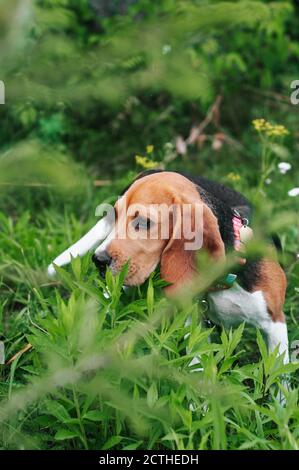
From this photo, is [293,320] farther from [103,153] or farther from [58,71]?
[103,153]

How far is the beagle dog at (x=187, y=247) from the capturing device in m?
2.85

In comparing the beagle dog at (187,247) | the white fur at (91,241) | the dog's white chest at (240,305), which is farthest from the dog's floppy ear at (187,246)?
the white fur at (91,241)

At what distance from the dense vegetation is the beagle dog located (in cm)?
10

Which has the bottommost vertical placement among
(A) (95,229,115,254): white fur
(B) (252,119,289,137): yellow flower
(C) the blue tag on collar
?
(C) the blue tag on collar

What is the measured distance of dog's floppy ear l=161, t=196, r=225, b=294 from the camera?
2.83 meters

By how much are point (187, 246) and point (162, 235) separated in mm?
125

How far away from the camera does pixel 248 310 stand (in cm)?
313

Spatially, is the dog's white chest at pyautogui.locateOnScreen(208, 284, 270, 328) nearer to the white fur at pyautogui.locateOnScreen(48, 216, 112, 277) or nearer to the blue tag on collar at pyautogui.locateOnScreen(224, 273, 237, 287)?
the blue tag on collar at pyautogui.locateOnScreen(224, 273, 237, 287)

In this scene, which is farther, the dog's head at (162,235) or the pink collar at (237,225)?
the pink collar at (237,225)

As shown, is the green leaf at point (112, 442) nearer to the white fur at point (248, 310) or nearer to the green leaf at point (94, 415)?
the green leaf at point (94, 415)

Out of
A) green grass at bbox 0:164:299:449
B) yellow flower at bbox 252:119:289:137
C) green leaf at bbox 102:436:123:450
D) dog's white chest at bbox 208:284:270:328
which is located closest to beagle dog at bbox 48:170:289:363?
dog's white chest at bbox 208:284:270:328

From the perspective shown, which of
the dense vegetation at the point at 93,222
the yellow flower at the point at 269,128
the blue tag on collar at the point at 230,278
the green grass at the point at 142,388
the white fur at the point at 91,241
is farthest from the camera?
the yellow flower at the point at 269,128

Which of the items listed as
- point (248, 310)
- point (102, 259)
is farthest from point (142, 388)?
point (248, 310)
